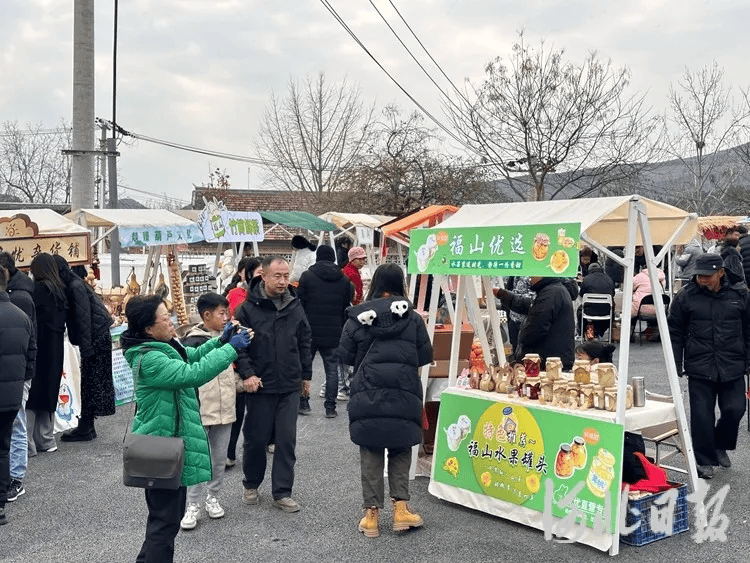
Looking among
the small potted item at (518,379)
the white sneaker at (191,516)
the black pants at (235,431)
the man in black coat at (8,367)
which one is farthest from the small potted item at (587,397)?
the man in black coat at (8,367)

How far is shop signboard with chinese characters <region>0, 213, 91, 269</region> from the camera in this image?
8047 millimetres

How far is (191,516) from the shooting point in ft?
17.8

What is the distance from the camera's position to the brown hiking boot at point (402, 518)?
17.2 feet

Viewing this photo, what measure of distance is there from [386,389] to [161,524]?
5.60ft

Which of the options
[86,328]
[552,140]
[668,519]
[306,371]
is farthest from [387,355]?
[552,140]

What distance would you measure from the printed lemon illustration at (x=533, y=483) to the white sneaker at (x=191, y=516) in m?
2.29

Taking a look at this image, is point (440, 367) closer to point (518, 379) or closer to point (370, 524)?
point (518, 379)

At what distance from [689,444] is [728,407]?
1.13 metres

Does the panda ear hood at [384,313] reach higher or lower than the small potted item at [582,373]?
higher

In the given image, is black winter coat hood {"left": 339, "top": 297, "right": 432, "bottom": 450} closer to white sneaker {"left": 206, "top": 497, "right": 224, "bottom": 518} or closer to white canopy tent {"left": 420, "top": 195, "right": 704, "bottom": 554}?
white canopy tent {"left": 420, "top": 195, "right": 704, "bottom": 554}

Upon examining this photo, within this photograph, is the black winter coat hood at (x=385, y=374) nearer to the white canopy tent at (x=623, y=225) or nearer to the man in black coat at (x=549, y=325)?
the white canopy tent at (x=623, y=225)

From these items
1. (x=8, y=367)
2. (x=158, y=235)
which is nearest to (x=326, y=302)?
(x=8, y=367)

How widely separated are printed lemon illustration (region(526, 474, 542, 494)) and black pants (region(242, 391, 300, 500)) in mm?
1700

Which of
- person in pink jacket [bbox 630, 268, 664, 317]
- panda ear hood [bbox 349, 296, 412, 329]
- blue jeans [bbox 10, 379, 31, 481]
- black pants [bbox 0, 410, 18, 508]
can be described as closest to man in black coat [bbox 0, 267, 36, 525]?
black pants [bbox 0, 410, 18, 508]
